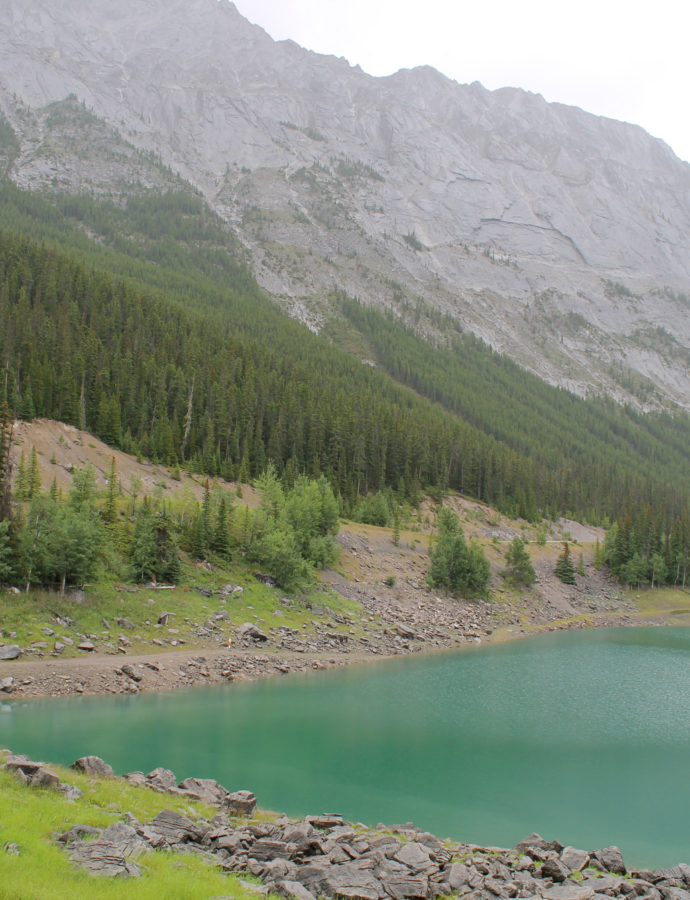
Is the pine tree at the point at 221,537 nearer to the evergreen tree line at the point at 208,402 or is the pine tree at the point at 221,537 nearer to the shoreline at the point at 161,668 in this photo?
the shoreline at the point at 161,668

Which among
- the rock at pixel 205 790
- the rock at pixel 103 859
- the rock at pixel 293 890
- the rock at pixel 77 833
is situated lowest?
the rock at pixel 205 790

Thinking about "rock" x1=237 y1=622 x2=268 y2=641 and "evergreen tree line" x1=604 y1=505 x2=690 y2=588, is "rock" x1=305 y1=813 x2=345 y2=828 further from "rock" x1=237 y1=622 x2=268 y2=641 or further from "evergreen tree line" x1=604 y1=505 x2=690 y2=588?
"evergreen tree line" x1=604 y1=505 x2=690 y2=588

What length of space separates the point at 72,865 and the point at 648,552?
113 metres

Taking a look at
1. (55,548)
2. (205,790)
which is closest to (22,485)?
(55,548)

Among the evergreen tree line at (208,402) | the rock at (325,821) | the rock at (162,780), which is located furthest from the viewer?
the evergreen tree line at (208,402)

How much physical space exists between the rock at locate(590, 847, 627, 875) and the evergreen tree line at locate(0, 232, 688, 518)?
248 ft

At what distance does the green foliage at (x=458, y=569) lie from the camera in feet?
252

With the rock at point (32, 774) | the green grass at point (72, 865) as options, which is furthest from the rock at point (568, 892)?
the rock at point (32, 774)

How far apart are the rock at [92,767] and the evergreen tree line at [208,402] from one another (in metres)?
63.7

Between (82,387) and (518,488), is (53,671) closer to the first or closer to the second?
(82,387)

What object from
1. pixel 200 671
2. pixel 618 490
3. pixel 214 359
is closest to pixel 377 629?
pixel 200 671

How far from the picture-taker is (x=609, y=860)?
746 inches

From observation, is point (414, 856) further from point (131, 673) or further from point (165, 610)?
point (165, 610)

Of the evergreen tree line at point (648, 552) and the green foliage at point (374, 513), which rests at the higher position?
the green foliage at point (374, 513)
